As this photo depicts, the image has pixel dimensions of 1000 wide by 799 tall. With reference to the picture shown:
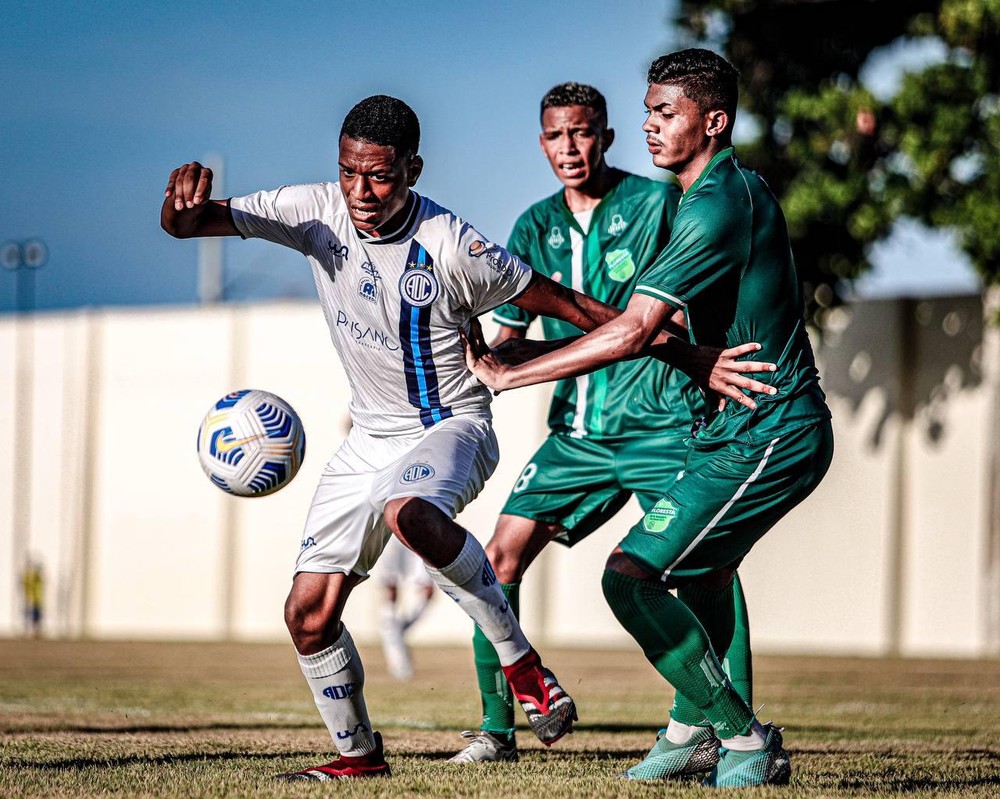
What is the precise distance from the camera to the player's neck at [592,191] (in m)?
7.34

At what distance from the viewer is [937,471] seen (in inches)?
723

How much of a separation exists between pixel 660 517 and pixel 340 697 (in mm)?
1516

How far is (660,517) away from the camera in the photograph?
210 inches

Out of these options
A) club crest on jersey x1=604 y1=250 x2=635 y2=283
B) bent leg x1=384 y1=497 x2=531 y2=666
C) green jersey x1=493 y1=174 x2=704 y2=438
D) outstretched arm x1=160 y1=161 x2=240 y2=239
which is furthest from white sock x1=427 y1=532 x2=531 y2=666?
club crest on jersey x1=604 y1=250 x2=635 y2=283

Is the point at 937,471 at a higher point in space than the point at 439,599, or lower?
higher

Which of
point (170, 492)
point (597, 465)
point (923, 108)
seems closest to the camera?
point (597, 465)

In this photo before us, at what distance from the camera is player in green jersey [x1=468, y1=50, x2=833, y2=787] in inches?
207

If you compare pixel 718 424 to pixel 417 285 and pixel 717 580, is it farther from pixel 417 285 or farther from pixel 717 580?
pixel 417 285

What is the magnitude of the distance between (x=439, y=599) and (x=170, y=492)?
5199 mm

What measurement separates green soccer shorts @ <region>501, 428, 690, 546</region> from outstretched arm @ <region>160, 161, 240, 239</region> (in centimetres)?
189

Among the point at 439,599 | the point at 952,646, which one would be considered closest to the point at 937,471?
the point at 952,646

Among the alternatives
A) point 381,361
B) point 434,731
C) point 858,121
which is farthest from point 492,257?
point 858,121

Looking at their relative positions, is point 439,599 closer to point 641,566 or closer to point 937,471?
point 937,471

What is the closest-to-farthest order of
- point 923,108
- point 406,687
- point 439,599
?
point 406,687 < point 923,108 < point 439,599
